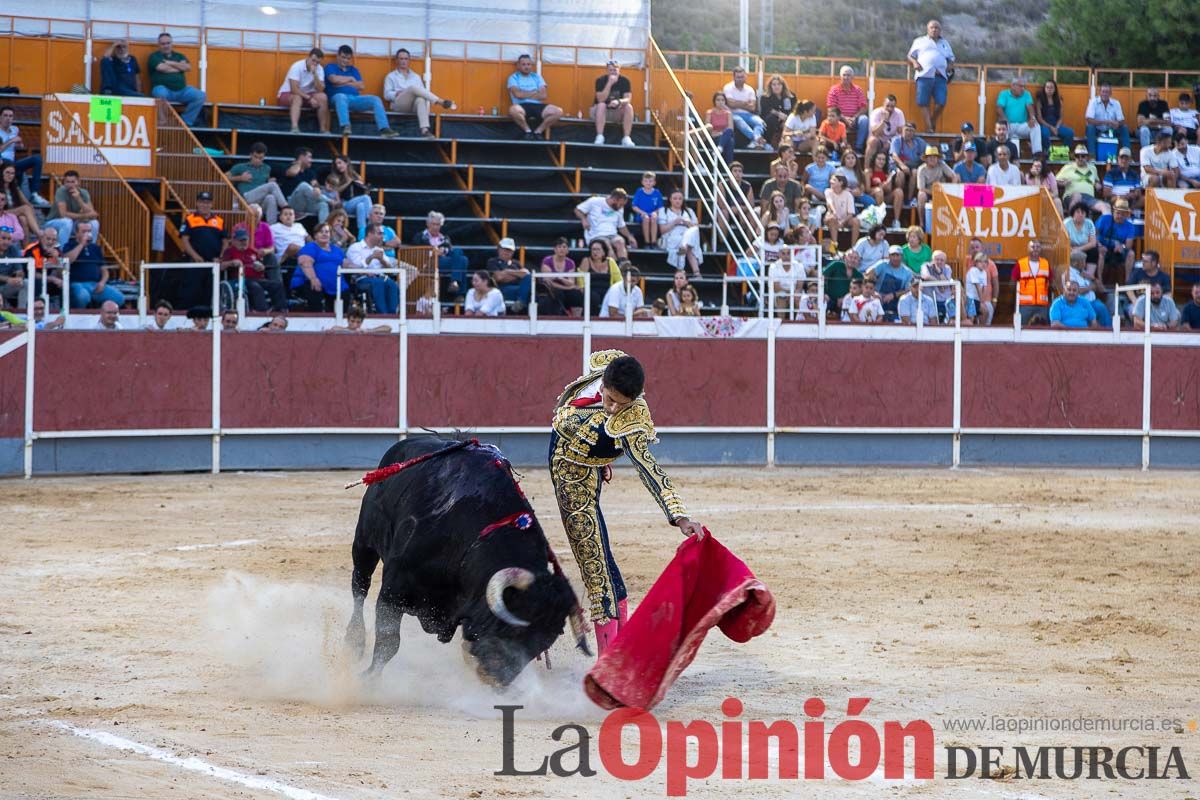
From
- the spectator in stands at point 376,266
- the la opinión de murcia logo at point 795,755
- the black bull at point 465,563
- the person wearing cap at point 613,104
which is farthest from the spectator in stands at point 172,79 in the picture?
the la opinión de murcia logo at point 795,755

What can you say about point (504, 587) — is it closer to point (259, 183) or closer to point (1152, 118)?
point (259, 183)

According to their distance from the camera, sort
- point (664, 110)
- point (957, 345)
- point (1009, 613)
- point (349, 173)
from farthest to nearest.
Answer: point (664, 110) < point (349, 173) < point (957, 345) < point (1009, 613)

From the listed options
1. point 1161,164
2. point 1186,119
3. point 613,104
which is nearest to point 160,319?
point 613,104

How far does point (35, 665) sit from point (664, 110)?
15440mm

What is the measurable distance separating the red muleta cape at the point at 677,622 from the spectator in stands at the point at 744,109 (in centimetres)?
1483

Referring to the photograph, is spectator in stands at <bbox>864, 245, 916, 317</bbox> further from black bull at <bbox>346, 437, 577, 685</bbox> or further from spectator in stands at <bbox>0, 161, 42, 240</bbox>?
black bull at <bbox>346, 437, 577, 685</bbox>

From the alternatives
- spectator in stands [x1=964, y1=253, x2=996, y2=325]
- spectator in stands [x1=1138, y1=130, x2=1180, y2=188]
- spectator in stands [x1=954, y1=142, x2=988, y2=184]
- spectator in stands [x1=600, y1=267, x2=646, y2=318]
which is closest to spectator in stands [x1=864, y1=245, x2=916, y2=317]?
spectator in stands [x1=964, y1=253, x2=996, y2=325]

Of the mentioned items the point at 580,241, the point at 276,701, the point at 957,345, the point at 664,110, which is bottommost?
the point at 276,701

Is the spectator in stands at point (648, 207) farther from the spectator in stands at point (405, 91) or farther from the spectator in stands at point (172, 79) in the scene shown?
the spectator in stands at point (172, 79)

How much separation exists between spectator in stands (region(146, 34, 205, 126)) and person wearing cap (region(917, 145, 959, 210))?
838cm

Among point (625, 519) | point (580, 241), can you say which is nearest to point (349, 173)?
point (580, 241)

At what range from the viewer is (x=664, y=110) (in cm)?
2025

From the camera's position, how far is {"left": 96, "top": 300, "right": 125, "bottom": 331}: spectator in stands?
13.2 m

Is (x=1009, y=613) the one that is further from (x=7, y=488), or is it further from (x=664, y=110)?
(x=664, y=110)
